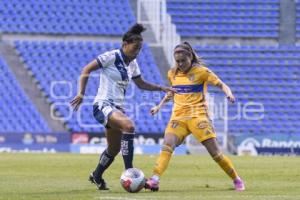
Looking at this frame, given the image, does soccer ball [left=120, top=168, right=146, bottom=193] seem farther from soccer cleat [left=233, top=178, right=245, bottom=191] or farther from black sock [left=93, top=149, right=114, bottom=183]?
soccer cleat [left=233, top=178, right=245, bottom=191]

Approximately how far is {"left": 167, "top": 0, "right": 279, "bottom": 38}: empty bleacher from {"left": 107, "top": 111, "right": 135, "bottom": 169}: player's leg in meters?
29.8

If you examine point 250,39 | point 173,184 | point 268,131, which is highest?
point 173,184

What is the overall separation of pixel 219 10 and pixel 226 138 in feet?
29.3

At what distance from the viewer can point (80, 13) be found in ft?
137

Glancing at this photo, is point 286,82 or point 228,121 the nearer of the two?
point 228,121

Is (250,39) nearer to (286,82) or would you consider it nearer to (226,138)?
(286,82)

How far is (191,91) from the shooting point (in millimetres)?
13320

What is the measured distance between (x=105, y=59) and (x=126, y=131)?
107 centimetres

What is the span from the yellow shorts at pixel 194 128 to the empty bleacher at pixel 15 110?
74.9 ft

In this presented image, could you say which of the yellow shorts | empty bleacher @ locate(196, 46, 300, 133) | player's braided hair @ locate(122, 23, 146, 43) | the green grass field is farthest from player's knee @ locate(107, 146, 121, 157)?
empty bleacher @ locate(196, 46, 300, 133)

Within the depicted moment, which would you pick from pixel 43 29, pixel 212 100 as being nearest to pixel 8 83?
pixel 43 29

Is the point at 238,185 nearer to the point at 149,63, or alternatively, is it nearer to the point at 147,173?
the point at 147,173

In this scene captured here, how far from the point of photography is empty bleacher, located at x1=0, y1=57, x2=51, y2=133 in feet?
119

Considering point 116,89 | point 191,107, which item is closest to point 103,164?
point 116,89
